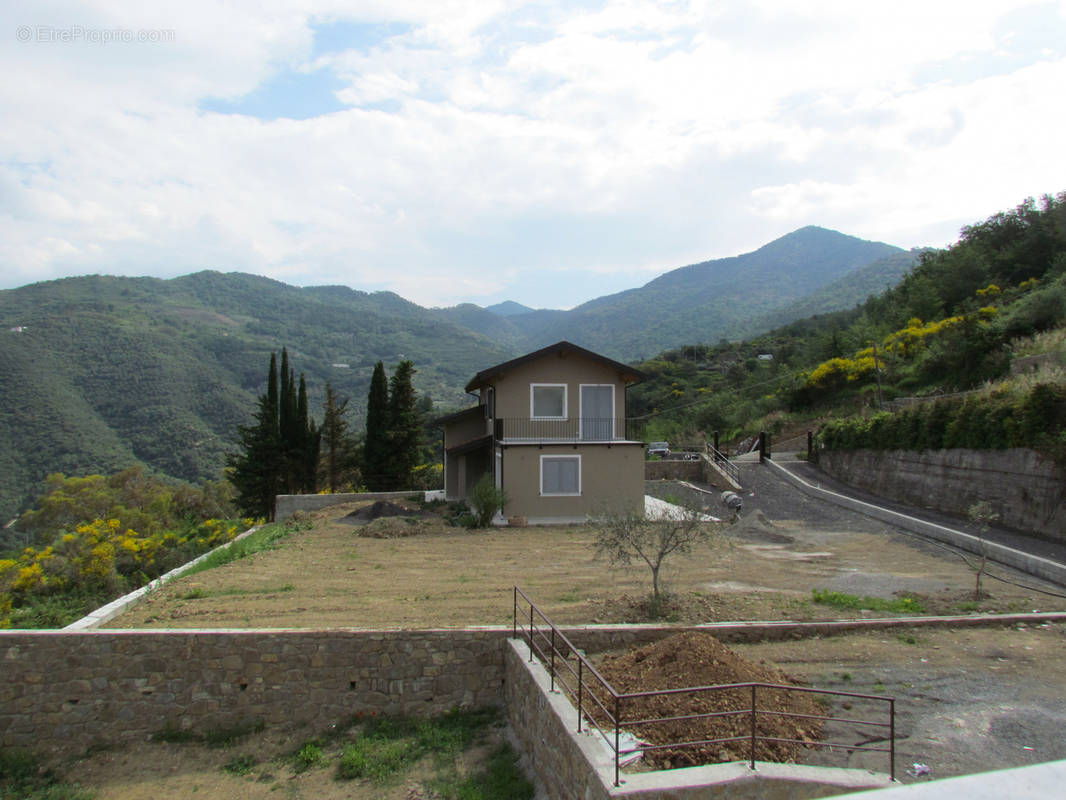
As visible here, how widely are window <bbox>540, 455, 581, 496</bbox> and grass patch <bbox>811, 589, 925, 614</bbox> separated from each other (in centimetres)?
1080

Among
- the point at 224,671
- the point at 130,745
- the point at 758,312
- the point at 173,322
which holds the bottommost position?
the point at 130,745

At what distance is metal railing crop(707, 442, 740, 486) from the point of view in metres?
28.5

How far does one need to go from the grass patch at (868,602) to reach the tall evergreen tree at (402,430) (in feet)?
86.3

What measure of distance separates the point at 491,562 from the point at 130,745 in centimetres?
784

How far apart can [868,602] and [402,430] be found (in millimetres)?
27068

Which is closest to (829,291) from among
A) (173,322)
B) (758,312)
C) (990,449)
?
(758,312)

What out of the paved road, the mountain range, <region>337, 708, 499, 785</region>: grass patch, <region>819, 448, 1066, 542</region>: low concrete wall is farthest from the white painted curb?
the mountain range

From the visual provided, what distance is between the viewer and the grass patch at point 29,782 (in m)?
8.50

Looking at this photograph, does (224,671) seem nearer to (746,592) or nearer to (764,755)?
(764,755)

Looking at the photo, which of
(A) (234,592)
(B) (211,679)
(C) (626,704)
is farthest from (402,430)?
(C) (626,704)

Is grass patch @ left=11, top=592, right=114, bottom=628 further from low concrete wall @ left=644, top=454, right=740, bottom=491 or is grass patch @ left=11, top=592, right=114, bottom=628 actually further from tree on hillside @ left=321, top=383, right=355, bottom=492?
tree on hillside @ left=321, top=383, right=355, bottom=492

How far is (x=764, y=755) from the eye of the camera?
6.25m

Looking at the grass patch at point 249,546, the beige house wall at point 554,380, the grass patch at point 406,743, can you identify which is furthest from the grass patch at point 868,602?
the grass patch at point 249,546

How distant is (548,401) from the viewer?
22.7 m
